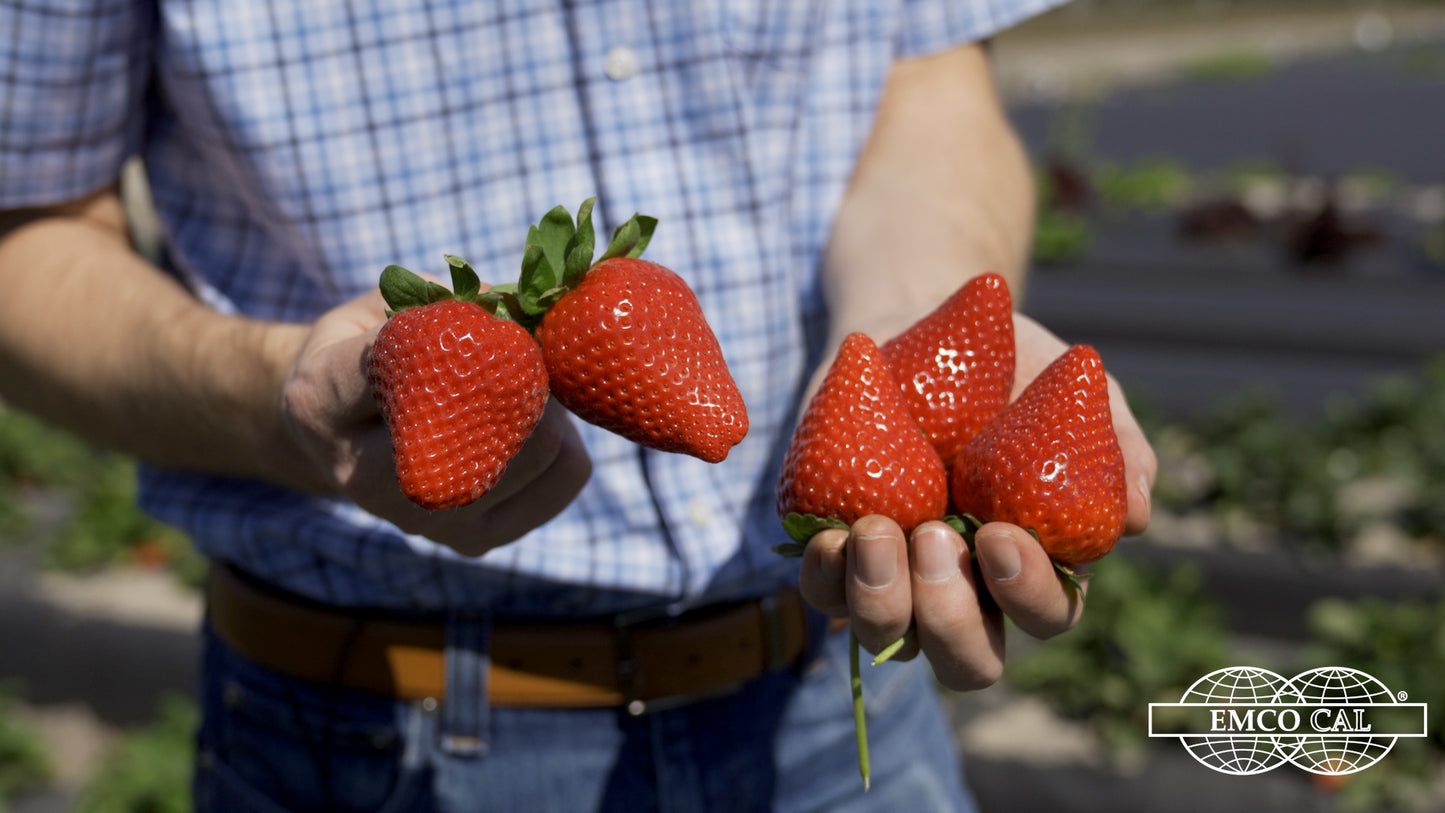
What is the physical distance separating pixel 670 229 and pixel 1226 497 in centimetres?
291

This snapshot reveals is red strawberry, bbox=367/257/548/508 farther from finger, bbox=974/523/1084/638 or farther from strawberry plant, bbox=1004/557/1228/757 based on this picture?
strawberry plant, bbox=1004/557/1228/757

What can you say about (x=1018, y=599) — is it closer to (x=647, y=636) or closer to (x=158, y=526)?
(x=647, y=636)

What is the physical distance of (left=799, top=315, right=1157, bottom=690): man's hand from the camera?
33.8 inches

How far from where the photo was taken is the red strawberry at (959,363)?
1.06 m

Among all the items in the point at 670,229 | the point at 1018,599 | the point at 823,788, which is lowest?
the point at 823,788

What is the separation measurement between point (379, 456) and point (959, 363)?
527 millimetres

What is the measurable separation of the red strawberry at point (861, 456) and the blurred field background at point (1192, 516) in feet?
5.92

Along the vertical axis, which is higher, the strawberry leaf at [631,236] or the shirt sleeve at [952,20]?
the shirt sleeve at [952,20]

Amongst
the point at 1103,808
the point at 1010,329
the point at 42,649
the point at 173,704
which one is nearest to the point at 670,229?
the point at 1010,329

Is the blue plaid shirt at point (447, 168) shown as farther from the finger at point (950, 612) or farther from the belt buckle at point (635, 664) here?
the finger at point (950, 612)

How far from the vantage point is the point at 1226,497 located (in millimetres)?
3559

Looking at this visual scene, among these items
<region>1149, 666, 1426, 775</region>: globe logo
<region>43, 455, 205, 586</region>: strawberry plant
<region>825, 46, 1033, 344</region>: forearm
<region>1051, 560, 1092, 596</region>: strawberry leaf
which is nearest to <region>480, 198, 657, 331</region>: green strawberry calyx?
<region>825, 46, 1033, 344</region>: forearm

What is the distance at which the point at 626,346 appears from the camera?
886 mm

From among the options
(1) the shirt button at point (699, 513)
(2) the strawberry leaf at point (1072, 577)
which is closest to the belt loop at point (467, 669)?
(1) the shirt button at point (699, 513)
